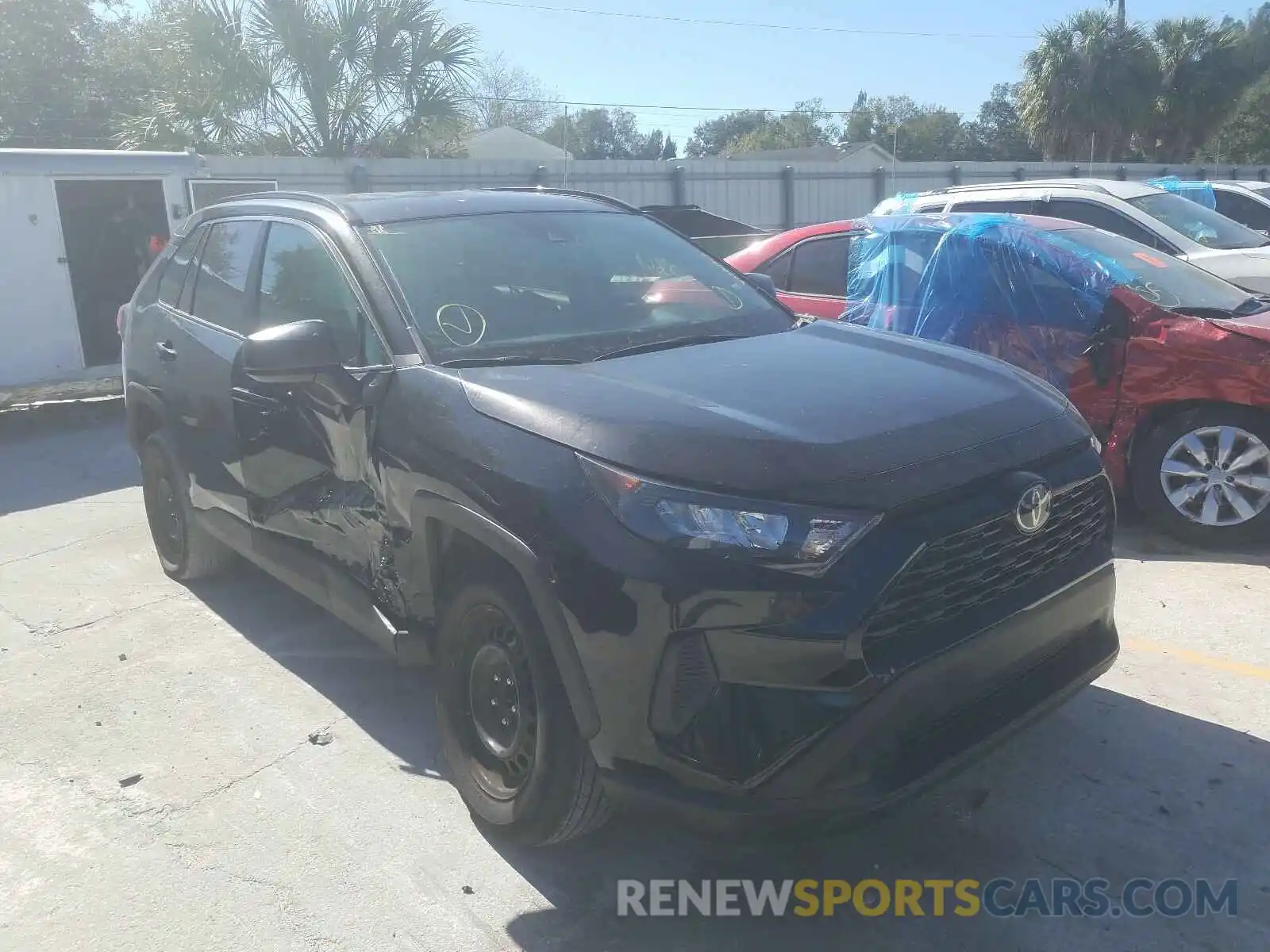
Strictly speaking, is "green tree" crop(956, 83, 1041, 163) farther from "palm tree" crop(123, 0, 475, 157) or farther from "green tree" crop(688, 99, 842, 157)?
"palm tree" crop(123, 0, 475, 157)

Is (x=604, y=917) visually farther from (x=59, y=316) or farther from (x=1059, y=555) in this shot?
(x=59, y=316)

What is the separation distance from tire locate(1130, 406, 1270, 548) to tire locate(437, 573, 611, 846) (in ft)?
12.2

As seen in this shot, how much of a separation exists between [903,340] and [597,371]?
113 centimetres

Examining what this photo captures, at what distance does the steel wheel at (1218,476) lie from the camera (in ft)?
17.1

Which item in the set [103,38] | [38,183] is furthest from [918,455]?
[103,38]

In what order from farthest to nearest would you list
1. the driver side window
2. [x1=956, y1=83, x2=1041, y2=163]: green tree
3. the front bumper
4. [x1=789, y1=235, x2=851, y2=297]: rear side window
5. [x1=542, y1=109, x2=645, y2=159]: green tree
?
1. [x1=956, y1=83, x2=1041, y2=163]: green tree
2. [x1=542, y1=109, x2=645, y2=159]: green tree
3. [x1=789, y1=235, x2=851, y2=297]: rear side window
4. the driver side window
5. the front bumper

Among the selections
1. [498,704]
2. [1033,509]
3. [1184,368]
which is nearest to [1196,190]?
[1184,368]

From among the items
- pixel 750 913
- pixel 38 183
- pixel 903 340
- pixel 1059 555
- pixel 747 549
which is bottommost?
pixel 750 913

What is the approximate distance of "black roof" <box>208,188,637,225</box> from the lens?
3916 millimetres

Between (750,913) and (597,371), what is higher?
(597,371)

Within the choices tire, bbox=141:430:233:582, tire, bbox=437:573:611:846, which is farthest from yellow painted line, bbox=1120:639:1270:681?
tire, bbox=141:430:233:582

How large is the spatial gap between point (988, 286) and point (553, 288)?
10.7ft

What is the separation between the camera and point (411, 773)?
3.69m

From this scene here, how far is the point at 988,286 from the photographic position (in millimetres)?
6168
